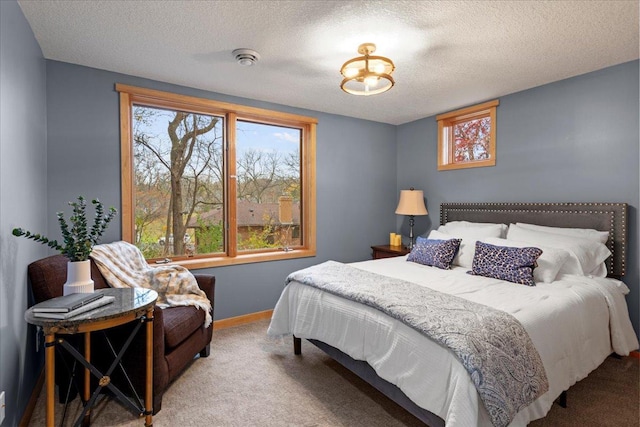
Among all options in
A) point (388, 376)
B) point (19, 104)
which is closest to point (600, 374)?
point (388, 376)

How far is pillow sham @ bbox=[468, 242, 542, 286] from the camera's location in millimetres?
2459

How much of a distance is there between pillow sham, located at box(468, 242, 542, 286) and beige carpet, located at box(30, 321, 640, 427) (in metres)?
0.82

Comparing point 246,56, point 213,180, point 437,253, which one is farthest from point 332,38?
point 437,253

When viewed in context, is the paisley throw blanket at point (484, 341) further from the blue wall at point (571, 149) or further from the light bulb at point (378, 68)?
the blue wall at point (571, 149)

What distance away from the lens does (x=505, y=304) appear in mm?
1941

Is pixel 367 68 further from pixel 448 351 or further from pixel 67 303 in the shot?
pixel 67 303

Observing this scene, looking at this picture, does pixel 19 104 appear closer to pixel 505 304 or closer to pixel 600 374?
pixel 505 304

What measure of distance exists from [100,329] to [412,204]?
351 cm

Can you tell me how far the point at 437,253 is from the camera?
123 inches

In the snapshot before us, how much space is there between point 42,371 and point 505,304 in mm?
3134

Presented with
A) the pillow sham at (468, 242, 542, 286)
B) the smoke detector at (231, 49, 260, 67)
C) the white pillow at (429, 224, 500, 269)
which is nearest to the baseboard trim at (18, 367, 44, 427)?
the smoke detector at (231, 49, 260, 67)

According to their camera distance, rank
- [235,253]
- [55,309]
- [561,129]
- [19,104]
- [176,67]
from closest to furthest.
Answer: [55,309]
[19,104]
[176,67]
[561,129]
[235,253]

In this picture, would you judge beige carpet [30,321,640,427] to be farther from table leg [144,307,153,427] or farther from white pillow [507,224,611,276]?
white pillow [507,224,611,276]

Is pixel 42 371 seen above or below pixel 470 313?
below
